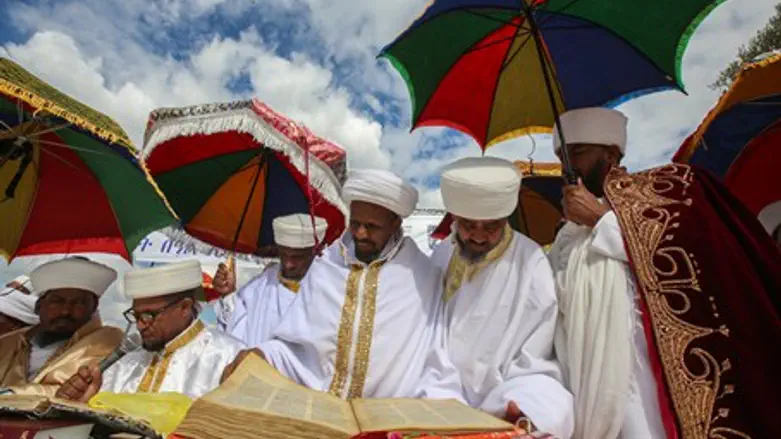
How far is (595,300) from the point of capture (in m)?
1.95

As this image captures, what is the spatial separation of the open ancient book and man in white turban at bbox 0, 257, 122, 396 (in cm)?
226

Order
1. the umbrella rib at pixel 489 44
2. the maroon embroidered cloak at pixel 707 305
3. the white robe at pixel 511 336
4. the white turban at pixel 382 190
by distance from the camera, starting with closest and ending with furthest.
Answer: the maroon embroidered cloak at pixel 707 305 → the white robe at pixel 511 336 → the white turban at pixel 382 190 → the umbrella rib at pixel 489 44

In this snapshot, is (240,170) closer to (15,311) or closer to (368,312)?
(15,311)

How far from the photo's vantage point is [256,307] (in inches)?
175

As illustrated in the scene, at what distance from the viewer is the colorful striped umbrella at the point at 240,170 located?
13.0 feet

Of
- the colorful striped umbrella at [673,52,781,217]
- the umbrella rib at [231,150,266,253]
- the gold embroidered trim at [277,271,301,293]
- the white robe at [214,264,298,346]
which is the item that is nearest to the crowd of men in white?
the white robe at [214,264,298,346]

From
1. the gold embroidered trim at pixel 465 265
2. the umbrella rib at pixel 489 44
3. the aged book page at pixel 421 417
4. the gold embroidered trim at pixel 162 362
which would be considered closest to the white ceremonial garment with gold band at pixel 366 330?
the gold embroidered trim at pixel 465 265

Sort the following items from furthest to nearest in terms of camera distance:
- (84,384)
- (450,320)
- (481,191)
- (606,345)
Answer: (84,384) < (450,320) < (481,191) < (606,345)

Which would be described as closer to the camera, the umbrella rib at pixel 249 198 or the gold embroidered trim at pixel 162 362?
the gold embroidered trim at pixel 162 362

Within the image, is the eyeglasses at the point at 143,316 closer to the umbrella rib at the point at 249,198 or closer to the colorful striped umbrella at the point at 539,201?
the umbrella rib at the point at 249,198

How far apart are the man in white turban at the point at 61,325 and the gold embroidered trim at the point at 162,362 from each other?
58cm

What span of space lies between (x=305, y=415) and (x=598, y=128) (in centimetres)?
202

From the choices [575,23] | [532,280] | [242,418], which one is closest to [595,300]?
[532,280]

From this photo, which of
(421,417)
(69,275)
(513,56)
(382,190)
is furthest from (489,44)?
(69,275)
